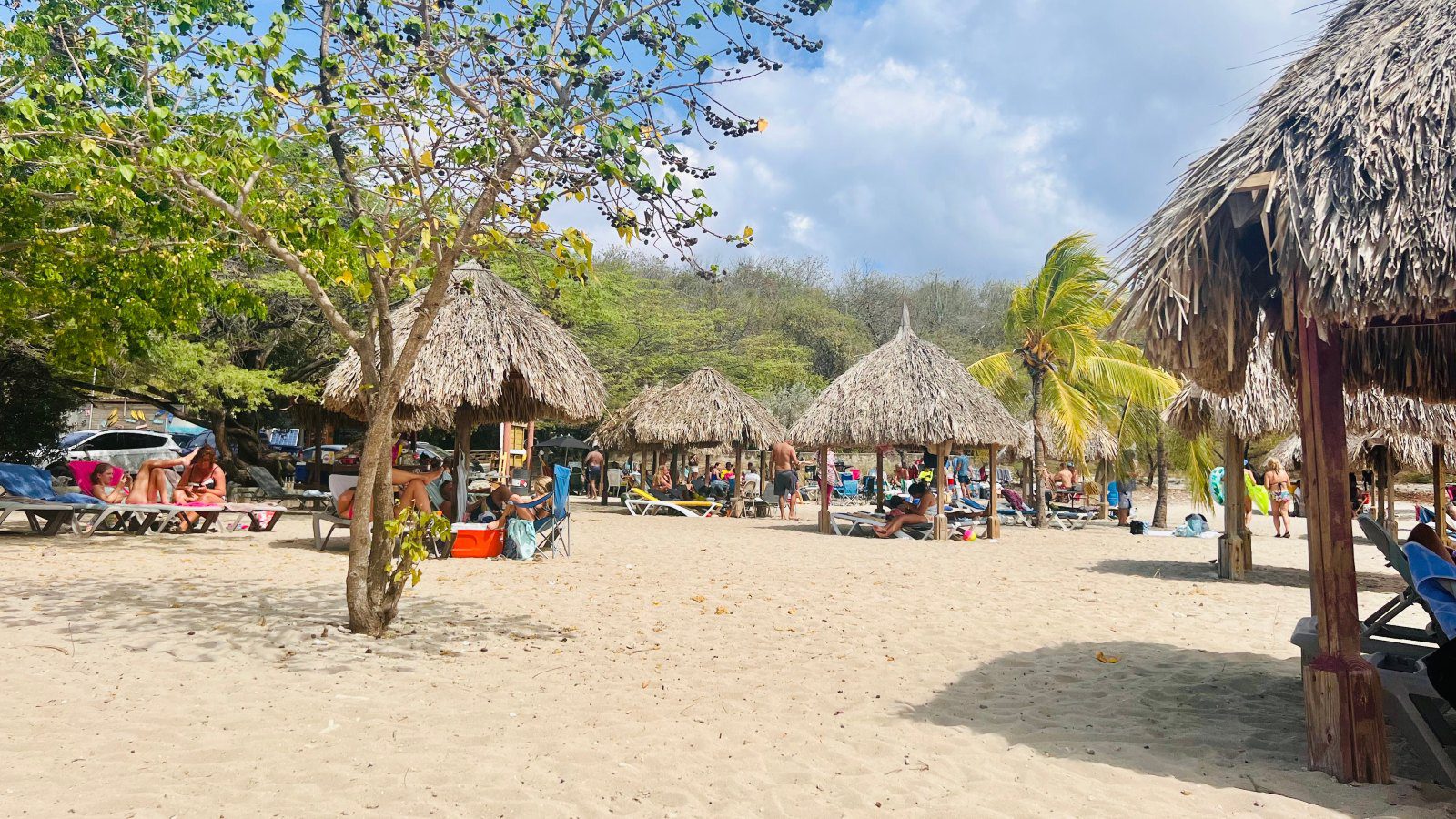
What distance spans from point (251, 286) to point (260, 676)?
12903 mm

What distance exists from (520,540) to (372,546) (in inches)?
171

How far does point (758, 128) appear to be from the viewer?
5176 millimetres

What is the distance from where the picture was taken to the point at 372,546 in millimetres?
5637

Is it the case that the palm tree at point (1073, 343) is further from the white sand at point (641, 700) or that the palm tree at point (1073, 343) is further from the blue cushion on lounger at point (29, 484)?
the blue cushion on lounger at point (29, 484)

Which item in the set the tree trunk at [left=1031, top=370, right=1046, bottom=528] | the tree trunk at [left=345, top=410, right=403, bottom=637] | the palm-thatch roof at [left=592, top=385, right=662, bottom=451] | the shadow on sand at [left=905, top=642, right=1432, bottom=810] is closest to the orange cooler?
the tree trunk at [left=345, top=410, right=403, bottom=637]

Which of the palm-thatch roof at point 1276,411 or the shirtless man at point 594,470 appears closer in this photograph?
the palm-thatch roof at point 1276,411

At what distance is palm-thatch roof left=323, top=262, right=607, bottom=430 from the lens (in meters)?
10.8

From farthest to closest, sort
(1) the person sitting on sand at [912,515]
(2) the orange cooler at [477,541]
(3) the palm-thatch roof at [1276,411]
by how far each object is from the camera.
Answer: (1) the person sitting on sand at [912,515] < (3) the palm-thatch roof at [1276,411] < (2) the orange cooler at [477,541]

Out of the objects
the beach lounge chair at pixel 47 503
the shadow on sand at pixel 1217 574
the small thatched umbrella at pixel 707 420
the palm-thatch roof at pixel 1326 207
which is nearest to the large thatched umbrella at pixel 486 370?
the beach lounge chair at pixel 47 503

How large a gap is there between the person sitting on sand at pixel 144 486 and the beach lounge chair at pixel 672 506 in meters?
9.15

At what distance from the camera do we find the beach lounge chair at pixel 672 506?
19.0 m

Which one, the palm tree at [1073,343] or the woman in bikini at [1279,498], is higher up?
the palm tree at [1073,343]

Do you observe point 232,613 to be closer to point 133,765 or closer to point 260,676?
point 260,676

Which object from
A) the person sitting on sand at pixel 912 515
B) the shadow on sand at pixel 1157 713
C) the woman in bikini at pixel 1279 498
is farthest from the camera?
the woman in bikini at pixel 1279 498
